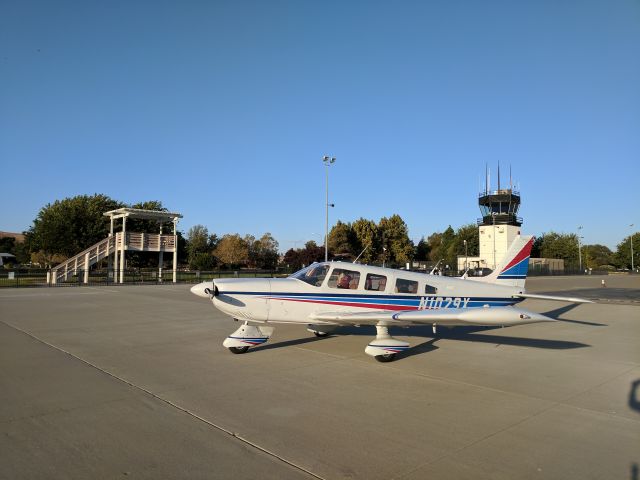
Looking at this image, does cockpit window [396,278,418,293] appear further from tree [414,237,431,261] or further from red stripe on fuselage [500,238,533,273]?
tree [414,237,431,261]

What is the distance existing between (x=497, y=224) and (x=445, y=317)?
70.7 m

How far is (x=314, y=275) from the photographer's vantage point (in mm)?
9414

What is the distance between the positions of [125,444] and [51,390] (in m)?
2.69

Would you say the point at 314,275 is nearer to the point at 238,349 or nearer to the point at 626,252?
the point at 238,349

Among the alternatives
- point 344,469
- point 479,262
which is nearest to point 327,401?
point 344,469

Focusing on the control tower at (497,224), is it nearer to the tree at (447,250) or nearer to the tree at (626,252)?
the tree at (447,250)

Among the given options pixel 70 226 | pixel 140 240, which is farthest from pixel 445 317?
pixel 70 226

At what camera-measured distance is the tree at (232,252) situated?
7950 centimetres

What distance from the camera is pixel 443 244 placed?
10575cm

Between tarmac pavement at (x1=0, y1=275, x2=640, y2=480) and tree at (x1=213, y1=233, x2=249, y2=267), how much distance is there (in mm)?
69095

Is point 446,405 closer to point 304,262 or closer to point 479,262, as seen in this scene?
point 304,262

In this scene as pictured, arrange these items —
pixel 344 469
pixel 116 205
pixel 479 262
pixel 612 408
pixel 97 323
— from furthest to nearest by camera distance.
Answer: pixel 479 262 < pixel 116 205 < pixel 97 323 < pixel 612 408 < pixel 344 469

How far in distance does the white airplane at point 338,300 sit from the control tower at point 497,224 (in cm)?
6539

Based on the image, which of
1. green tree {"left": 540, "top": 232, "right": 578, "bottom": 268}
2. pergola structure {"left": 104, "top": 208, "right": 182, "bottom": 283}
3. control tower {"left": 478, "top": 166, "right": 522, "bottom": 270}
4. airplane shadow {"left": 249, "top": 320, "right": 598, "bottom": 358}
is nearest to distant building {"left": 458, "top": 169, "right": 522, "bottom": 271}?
control tower {"left": 478, "top": 166, "right": 522, "bottom": 270}
